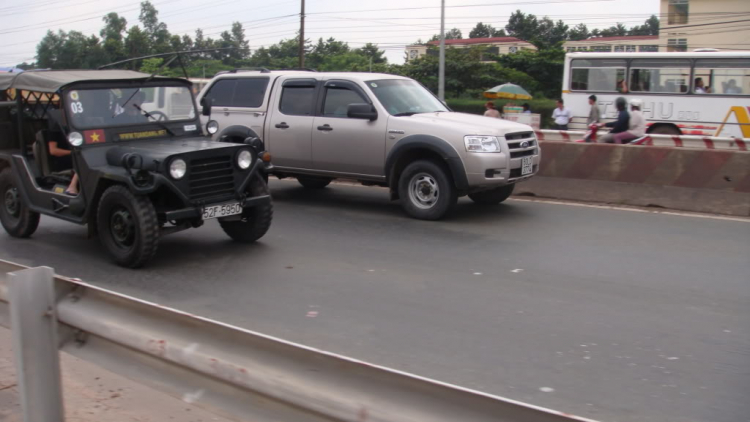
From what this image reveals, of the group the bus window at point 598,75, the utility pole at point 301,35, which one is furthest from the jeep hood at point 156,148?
the utility pole at point 301,35

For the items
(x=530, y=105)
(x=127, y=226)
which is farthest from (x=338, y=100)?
(x=530, y=105)

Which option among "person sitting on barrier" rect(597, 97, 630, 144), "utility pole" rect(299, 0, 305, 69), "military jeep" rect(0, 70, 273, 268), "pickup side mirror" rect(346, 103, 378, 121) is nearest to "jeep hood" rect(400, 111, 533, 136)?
"pickup side mirror" rect(346, 103, 378, 121)

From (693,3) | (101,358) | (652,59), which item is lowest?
(101,358)

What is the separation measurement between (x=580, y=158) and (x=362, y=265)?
5382 mm

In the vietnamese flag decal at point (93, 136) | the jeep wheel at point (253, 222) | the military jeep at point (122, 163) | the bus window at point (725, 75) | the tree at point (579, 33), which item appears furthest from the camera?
the tree at point (579, 33)

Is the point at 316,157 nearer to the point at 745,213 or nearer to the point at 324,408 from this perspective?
the point at 745,213

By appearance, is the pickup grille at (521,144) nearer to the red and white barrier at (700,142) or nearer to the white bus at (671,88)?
the red and white barrier at (700,142)

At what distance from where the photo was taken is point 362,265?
24.3 feet

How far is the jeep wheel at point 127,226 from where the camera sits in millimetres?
6957

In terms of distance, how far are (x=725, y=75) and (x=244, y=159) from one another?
55.3 feet

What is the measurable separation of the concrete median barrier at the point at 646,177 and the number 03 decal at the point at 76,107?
6925 mm

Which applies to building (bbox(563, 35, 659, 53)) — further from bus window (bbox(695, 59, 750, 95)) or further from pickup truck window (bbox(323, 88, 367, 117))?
pickup truck window (bbox(323, 88, 367, 117))

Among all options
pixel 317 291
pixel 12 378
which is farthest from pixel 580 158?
pixel 12 378

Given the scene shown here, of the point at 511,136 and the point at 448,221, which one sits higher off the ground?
the point at 511,136
